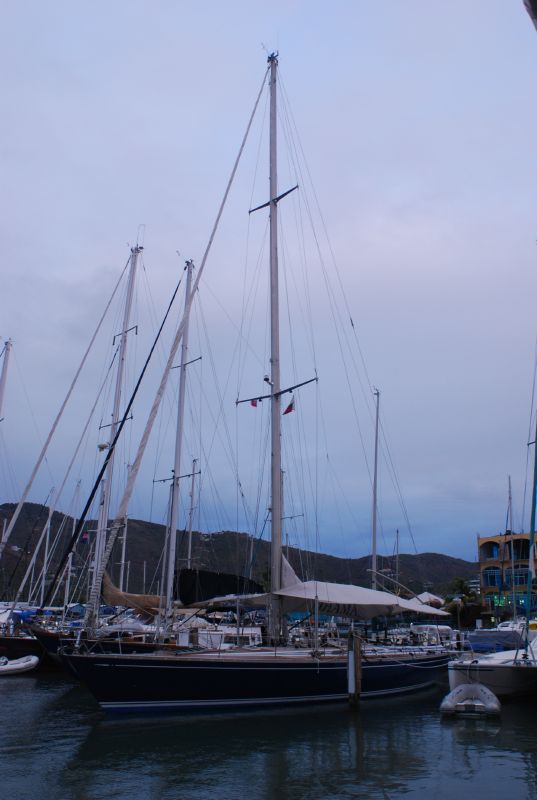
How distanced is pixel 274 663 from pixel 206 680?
2.23 m

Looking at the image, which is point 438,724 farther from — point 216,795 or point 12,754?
point 12,754

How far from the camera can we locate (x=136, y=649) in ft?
81.2

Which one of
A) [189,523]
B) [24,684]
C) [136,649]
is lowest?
[24,684]

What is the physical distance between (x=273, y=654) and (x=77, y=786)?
30.6ft

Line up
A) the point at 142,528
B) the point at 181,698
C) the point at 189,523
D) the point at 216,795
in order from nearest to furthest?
1. the point at 216,795
2. the point at 181,698
3. the point at 189,523
4. the point at 142,528

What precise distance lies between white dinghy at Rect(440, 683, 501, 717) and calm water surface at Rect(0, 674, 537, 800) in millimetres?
686

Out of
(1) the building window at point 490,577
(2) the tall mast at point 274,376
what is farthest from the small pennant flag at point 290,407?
(1) the building window at point 490,577

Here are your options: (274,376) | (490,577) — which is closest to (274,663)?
(274,376)

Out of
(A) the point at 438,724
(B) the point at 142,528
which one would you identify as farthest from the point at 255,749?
(B) the point at 142,528

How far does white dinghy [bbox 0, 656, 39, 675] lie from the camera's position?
107 ft

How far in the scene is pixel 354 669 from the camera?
22625 millimetres

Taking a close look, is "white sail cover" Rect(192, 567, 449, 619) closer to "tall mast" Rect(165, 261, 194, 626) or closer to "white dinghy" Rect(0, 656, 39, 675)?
"tall mast" Rect(165, 261, 194, 626)

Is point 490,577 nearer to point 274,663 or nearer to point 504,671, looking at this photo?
point 504,671

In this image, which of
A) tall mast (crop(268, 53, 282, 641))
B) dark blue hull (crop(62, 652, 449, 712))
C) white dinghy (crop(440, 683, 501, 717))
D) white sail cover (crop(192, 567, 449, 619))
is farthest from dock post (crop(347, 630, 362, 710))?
white dinghy (crop(440, 683, 501, 717))
